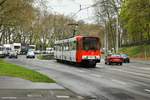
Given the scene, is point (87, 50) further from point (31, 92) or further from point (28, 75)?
point (31, 92)

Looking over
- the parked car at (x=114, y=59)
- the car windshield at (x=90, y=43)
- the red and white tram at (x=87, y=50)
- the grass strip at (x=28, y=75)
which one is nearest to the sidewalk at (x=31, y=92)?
the grass strip at (x=28, y=75)

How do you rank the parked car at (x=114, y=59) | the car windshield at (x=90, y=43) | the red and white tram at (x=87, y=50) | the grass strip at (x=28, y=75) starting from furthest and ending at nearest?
the parked car at (x=114, y=59) → the car windshield at (x=90, y=43) → the red and white tram at (x=87, y=50) → the grass strip at (x=28, y=75)

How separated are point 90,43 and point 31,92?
97.7 feet

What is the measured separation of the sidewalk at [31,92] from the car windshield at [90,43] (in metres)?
25.8

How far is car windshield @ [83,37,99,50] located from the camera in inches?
1908

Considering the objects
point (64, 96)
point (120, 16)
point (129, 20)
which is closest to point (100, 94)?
point (64, 96)

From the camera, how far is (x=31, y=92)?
19172 millimetres

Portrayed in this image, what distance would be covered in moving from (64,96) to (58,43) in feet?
151

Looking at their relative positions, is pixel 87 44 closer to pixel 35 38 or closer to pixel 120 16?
pixel 120 16

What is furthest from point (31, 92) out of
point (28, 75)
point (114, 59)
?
point (114, 59)

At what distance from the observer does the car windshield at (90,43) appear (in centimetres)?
4847

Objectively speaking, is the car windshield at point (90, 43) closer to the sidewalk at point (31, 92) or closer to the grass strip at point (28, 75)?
the grass strip at point (28, 75)

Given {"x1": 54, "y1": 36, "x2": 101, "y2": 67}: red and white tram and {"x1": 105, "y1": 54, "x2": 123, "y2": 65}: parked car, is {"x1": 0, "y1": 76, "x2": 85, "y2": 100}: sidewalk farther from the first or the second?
{"x1": 105, "y1": 54, "x2": 123, "y2": 65}: parked car

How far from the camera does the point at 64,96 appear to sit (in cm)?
1828
